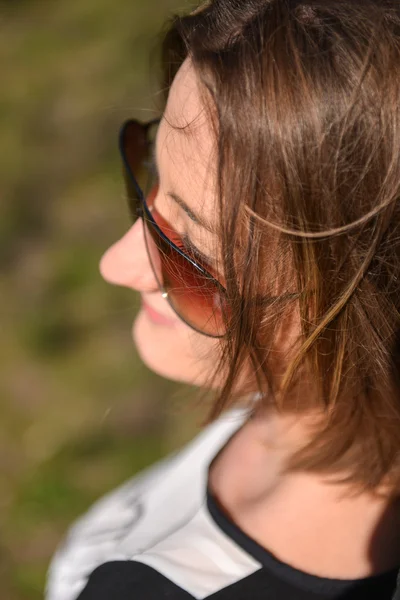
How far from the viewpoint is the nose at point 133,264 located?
152 cm

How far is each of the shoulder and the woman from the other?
0.08ft

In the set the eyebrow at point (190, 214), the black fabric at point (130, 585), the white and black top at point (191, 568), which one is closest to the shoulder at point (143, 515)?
the white and black top at point (191, 568)

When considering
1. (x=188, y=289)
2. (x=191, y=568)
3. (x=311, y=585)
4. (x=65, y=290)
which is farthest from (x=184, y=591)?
(x=65, y=290)

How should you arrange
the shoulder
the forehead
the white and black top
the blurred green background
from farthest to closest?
the blurred green background
the shoulder
the white and black top
the forehead

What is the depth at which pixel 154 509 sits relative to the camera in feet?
5.88

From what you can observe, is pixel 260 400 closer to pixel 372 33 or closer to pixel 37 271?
pixel 372 33

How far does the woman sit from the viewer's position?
3.73ft

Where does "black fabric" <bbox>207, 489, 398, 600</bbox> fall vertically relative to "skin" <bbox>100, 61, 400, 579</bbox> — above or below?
below

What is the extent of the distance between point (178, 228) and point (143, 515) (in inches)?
31.5

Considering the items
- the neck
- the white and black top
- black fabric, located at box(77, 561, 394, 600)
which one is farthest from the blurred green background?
black fabric, located at box(77, 561, 394, 600)

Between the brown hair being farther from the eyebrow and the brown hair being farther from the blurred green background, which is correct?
the blurred green background

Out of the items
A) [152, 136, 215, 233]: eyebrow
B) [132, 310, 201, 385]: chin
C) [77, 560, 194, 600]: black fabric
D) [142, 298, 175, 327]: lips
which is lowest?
[77, 560, 194, 600]: black fabric

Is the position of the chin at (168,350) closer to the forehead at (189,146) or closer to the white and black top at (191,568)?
the white and black top at (191,568)

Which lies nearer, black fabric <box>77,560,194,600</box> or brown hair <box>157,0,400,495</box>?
brown hair <box>157,0,400,495</box>
